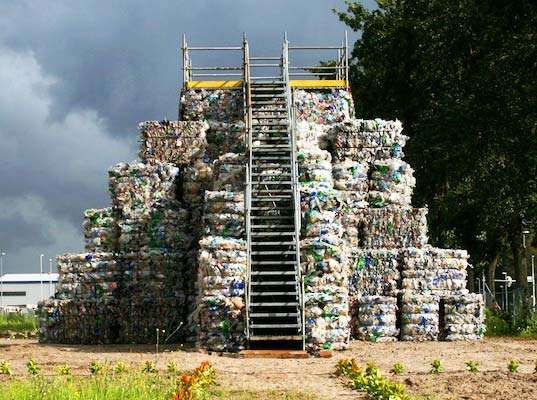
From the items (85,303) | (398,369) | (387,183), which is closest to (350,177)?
(387,183)

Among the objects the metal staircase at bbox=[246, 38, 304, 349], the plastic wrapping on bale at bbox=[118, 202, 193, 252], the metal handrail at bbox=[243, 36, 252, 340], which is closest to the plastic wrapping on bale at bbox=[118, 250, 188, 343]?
the plastic wrapping on bale at bbox=[118, 202, 193, 252]

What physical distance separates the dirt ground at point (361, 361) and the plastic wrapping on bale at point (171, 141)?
602 cm

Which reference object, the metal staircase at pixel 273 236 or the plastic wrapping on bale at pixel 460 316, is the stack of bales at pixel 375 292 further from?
the metal staircase at pixel 273 236

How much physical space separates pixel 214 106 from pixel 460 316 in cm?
957

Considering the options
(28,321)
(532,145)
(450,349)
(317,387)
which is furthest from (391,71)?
(317,387)

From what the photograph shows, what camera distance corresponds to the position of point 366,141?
1099 inches

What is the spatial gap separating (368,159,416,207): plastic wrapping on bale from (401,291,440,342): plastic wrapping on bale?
2847 mm

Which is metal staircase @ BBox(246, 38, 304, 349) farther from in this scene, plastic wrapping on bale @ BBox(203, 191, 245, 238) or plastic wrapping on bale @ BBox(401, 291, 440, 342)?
plastic wrapping on bale @ BBox(401, 291, 440, 342)

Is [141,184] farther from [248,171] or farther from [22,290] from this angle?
[22,290]

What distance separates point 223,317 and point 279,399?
318 inches

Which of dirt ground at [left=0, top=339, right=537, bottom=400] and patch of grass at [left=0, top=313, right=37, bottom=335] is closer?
dirt ground at [left=0, top=339, right=537, bottom=400]

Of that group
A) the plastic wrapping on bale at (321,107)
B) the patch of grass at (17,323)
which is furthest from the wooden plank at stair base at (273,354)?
the patch of grass at (17,323)

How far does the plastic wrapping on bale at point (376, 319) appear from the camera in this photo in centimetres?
2528

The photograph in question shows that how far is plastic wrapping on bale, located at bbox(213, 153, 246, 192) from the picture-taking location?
978 inches
